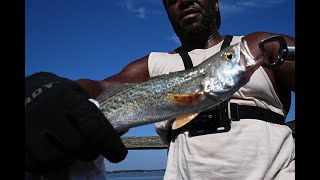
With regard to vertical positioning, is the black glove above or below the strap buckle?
above

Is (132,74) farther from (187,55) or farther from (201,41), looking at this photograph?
(201,41)

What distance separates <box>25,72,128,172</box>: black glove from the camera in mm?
1824

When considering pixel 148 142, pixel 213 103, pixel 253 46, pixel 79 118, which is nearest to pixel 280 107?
pixel 253 46

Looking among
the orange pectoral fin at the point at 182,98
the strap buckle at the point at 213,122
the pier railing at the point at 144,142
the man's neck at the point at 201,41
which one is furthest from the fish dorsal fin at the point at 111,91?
the pier railing at the point at 144,142

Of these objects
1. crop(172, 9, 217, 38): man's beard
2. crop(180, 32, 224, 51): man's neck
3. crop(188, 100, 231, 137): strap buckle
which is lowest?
crop(188, 100, 231, 137): strap buckle

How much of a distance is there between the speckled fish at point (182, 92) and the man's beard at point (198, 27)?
1175 millimetres

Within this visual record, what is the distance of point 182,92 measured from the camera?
3.31 meters

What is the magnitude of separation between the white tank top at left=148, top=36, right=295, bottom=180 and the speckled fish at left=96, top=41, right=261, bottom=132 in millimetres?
465

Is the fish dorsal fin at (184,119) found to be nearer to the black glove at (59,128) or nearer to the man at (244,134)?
the man at (244,134)

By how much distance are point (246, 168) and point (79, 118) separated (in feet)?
6.89

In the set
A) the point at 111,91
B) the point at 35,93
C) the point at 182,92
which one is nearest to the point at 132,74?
the point at 111,91

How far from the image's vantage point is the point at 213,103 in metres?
3.37

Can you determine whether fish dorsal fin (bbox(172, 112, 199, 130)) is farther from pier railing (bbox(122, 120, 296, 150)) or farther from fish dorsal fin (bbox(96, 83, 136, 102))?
pier railing (bbox(122, 120, 296, 150))

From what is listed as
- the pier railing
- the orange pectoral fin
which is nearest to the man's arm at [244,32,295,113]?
the orange pectoral fin
